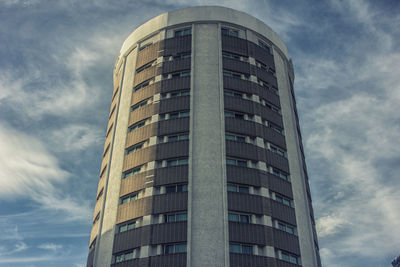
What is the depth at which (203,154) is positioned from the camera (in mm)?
46594

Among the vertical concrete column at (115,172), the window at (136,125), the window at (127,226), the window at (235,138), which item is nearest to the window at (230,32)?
the vertical concrete column at (115,172)

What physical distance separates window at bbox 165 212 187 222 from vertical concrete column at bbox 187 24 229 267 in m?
0.84

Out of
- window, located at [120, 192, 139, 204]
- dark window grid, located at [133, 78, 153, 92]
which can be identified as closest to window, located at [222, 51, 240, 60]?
dark window grid, located at [133, 78, 153, 92]

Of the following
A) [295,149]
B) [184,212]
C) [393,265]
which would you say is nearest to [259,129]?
[295,149]

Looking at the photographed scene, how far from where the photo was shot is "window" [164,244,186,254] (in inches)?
Answer: 1612

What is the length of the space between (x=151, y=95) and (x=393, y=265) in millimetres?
180068

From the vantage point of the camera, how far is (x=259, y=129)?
5044 cm

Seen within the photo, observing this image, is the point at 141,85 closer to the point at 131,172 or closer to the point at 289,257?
the point at 131,172

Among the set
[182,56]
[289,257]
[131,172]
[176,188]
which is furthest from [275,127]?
[131,172]

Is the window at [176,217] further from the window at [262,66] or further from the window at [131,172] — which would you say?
the window at [262,66]

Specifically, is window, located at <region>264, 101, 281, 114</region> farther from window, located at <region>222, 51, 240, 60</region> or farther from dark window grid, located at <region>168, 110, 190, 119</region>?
dark window grid, located at <region>168, 110, 190, 119</region>

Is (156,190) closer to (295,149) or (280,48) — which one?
(295,149)

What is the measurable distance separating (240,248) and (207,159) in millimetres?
11144

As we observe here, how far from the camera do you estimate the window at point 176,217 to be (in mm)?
42844
